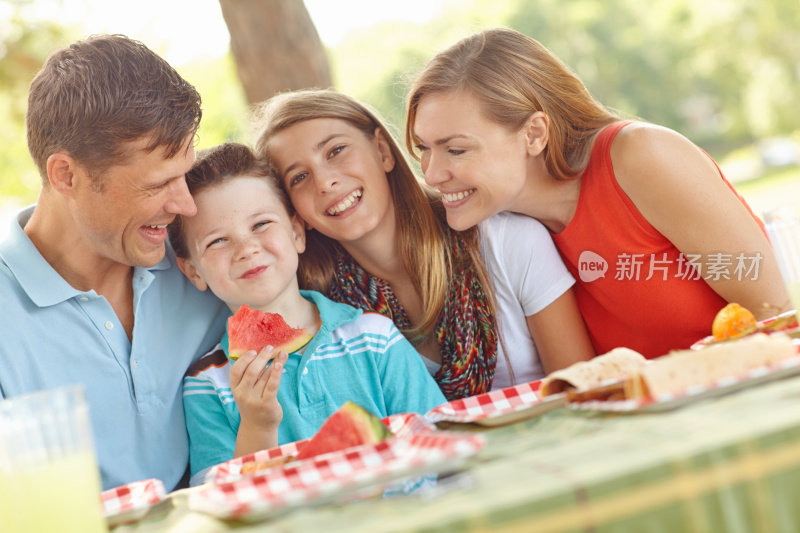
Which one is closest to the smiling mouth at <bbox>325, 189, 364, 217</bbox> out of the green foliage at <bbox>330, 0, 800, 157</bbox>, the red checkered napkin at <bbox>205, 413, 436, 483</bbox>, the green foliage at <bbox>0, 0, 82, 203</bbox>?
the red checkered napkin at <bbox>205, 413, 436, 483</bbox>

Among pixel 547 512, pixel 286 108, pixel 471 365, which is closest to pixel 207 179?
pixel 286 108

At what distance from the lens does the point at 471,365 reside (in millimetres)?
2807

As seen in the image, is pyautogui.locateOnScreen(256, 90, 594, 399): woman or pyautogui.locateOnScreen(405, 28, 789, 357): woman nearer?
pyautogui.locateOnScreen(405, 28, 789, 357): woman

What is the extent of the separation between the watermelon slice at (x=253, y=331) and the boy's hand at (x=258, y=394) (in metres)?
0.08

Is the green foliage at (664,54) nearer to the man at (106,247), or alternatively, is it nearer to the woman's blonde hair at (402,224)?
the woman's blonde hair at (402,224)

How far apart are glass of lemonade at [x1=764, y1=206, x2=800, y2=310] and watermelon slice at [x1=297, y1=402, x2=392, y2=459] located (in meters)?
0.92

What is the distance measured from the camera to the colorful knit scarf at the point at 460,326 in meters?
2.81

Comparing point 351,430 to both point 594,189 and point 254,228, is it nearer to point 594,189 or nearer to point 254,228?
point 254,228

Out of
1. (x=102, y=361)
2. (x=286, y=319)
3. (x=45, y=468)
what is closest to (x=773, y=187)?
(x=286, y=319)

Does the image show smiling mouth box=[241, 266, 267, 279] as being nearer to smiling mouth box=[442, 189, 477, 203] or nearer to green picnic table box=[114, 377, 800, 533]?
smiling mouth box=[442, 189, 477, 203]

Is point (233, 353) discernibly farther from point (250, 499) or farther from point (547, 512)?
point (547, 512)

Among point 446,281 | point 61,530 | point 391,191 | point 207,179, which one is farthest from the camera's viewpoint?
point 391,191

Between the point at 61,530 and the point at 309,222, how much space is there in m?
1.82

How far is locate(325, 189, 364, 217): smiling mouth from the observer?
2.81 meters
